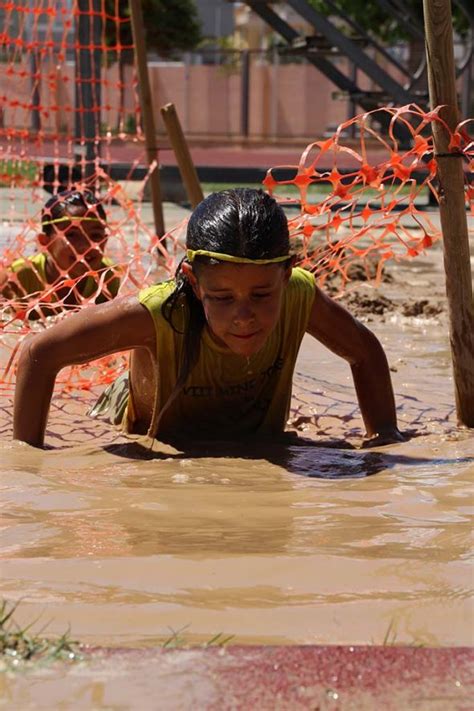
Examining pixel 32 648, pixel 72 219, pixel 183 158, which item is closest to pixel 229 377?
pixel 32 648

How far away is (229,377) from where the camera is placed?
4.66 m

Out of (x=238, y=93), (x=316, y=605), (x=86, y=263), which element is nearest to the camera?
(x=316, y=605)

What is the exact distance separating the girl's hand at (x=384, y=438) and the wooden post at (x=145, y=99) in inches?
160

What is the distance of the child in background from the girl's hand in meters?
2.74

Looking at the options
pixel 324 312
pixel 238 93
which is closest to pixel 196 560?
pixel 324 312

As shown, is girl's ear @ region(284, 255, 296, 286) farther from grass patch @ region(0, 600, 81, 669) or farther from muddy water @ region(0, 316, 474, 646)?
grass patch @ region(0, 600, 81, 669)

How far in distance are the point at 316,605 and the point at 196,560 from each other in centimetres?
40

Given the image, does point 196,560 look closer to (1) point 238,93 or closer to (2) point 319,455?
(2) point 319,455

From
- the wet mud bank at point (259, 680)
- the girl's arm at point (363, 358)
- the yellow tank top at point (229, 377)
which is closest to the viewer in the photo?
the wet mud bank at point (259, 680)

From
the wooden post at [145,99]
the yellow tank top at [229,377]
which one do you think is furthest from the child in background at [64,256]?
the yellow tank top at [229,377]

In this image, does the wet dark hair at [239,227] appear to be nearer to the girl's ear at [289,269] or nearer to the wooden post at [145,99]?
the girl's ear at [289,269]

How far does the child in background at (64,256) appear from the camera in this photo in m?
7.24

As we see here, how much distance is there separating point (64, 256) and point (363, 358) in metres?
2.96

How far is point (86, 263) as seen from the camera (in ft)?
22.8
